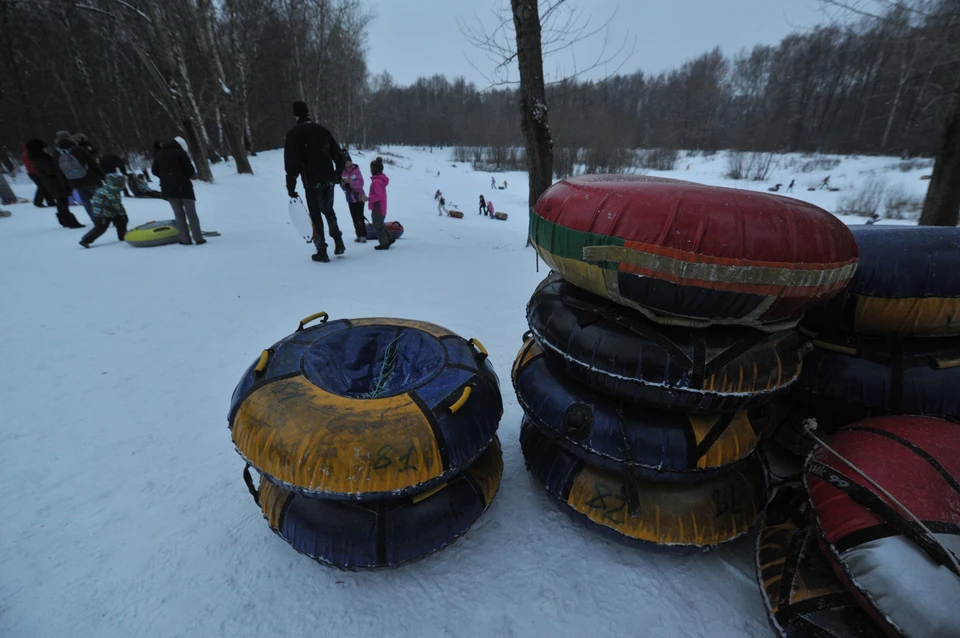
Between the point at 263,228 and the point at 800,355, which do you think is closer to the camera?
the point at 800,355

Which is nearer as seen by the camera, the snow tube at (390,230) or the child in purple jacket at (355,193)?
the child in purple jacket at (355,193)

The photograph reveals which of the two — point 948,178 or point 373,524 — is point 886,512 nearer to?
point 373,524

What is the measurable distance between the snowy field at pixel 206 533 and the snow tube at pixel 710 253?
1.14m

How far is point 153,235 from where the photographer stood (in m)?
6.07

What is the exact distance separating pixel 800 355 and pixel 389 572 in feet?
6.62

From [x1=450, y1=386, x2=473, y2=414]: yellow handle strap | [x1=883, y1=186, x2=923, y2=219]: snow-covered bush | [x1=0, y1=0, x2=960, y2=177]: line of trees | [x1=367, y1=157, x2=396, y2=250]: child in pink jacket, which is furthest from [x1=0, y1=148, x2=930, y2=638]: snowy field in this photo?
[x1=883, y1=186, x2=923, y2=219]: snow-covered bush

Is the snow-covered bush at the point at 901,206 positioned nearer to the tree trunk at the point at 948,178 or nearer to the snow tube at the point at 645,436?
the tree trunk at the point at 948,178

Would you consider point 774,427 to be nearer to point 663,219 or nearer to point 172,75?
point 663,219

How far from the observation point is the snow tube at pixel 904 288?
1587 millimetres

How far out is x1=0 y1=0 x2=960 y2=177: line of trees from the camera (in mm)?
10359

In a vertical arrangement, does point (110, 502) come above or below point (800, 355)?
below

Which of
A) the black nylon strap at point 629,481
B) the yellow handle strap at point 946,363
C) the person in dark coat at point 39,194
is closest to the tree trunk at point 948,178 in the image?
the yellow handle strap at point 946,363

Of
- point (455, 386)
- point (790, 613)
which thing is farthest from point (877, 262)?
point (455, 386)

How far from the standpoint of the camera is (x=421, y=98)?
66.8 m
